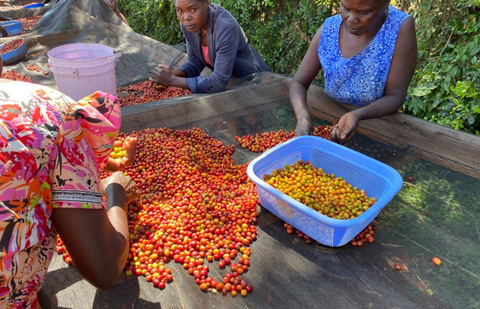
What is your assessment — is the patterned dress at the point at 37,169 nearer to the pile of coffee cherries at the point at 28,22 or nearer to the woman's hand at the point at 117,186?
the woman's hand at the point at 117,186

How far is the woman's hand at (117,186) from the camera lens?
5.74 ft

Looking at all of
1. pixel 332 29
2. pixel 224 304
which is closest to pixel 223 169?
pixel 224 304

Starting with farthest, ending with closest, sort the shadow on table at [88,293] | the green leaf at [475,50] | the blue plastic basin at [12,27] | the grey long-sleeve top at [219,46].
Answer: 1. the blue plastic basin at [12,27]
2. the grey long-sleeve top at [219,46]
3. the green leaf at [475,50]
4. the shadow on table at [88,293]

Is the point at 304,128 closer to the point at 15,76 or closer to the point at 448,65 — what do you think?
the point at 448,65

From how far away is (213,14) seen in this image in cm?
338

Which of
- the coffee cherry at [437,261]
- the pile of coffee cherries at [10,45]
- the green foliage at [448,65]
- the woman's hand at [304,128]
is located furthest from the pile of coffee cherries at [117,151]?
the pile of coffee cherries at [10,45]

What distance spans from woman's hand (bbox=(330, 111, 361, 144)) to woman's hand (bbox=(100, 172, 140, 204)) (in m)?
1.30

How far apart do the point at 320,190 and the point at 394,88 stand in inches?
39.9

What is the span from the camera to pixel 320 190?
80.0 inches

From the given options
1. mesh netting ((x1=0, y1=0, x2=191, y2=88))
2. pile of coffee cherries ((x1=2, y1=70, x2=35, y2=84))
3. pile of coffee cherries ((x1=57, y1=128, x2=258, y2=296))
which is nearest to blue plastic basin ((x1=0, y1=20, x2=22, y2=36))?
mesh netting ((x1=0, y1=0, x2=191, y2=88))

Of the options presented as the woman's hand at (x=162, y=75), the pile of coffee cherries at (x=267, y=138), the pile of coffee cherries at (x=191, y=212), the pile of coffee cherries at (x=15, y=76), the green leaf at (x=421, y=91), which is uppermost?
the green leaf at (x=421, y=91)

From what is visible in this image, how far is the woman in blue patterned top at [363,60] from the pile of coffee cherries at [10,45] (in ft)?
15.9

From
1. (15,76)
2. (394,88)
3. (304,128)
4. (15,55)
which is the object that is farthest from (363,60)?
(15,55)

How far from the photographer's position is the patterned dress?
1001mm
